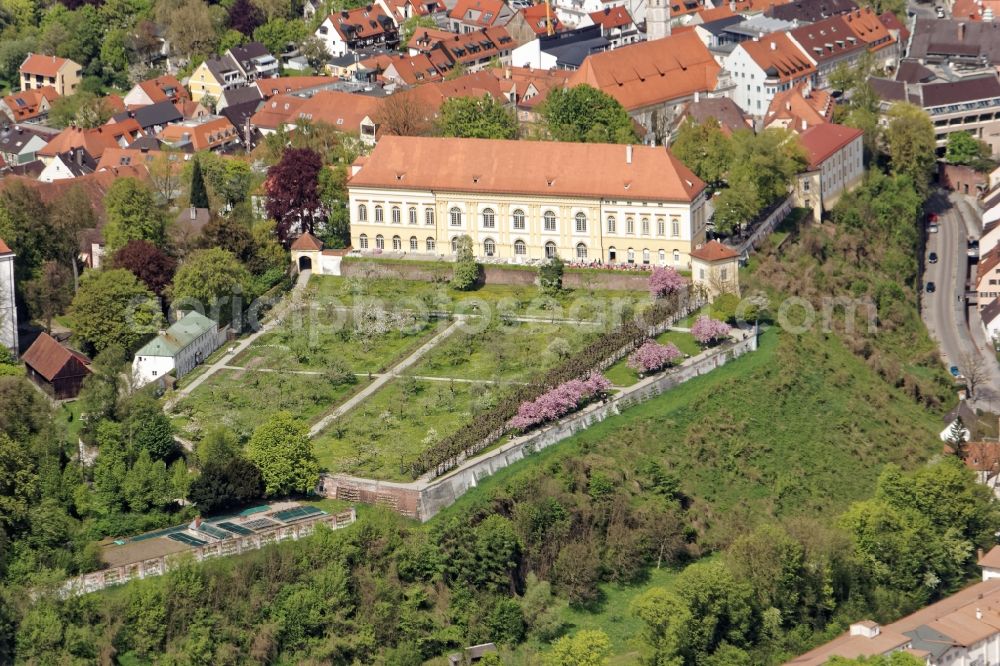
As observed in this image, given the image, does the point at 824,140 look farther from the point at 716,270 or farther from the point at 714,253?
the point at 716,270

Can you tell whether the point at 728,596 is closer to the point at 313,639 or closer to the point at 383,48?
the point at 313,639

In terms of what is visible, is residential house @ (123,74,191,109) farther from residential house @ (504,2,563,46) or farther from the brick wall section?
the brick wall section

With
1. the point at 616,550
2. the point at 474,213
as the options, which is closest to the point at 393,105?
the point at 474,213

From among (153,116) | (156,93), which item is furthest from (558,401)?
(156,93)

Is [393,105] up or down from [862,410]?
Result: up

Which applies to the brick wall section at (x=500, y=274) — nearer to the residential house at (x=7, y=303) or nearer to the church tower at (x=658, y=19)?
the residential house at (x=7, y=303)

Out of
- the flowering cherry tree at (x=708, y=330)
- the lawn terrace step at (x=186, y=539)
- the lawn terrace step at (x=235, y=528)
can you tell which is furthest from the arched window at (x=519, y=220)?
the lawn terrace step at (x=186, y=539)
